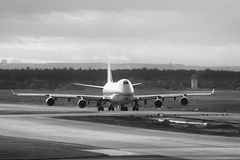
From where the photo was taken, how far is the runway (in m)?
30.1

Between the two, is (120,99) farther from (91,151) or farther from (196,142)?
(91,151)

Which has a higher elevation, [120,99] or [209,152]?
[120,99]

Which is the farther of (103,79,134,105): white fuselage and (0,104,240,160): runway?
(103,79,134,105): white fuselage

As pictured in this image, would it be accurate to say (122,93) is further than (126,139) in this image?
Yes

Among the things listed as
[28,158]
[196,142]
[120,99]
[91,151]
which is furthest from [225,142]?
[120,99]

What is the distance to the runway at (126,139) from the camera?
3009cm

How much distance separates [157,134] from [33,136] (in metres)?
7.15

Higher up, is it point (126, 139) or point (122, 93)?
point (122, 93)

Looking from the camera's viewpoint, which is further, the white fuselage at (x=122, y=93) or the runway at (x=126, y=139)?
the white fuselage at (x=122, y=93)

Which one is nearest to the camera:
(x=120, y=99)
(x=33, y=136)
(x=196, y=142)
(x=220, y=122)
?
(x=196, y=142)

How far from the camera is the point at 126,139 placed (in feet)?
122

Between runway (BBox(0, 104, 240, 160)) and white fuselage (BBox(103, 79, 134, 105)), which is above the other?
white fuselage (BBox(103, 79, 134, 105))

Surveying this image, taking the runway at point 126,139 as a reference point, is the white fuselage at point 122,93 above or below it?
above

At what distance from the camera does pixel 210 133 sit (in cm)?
4188
